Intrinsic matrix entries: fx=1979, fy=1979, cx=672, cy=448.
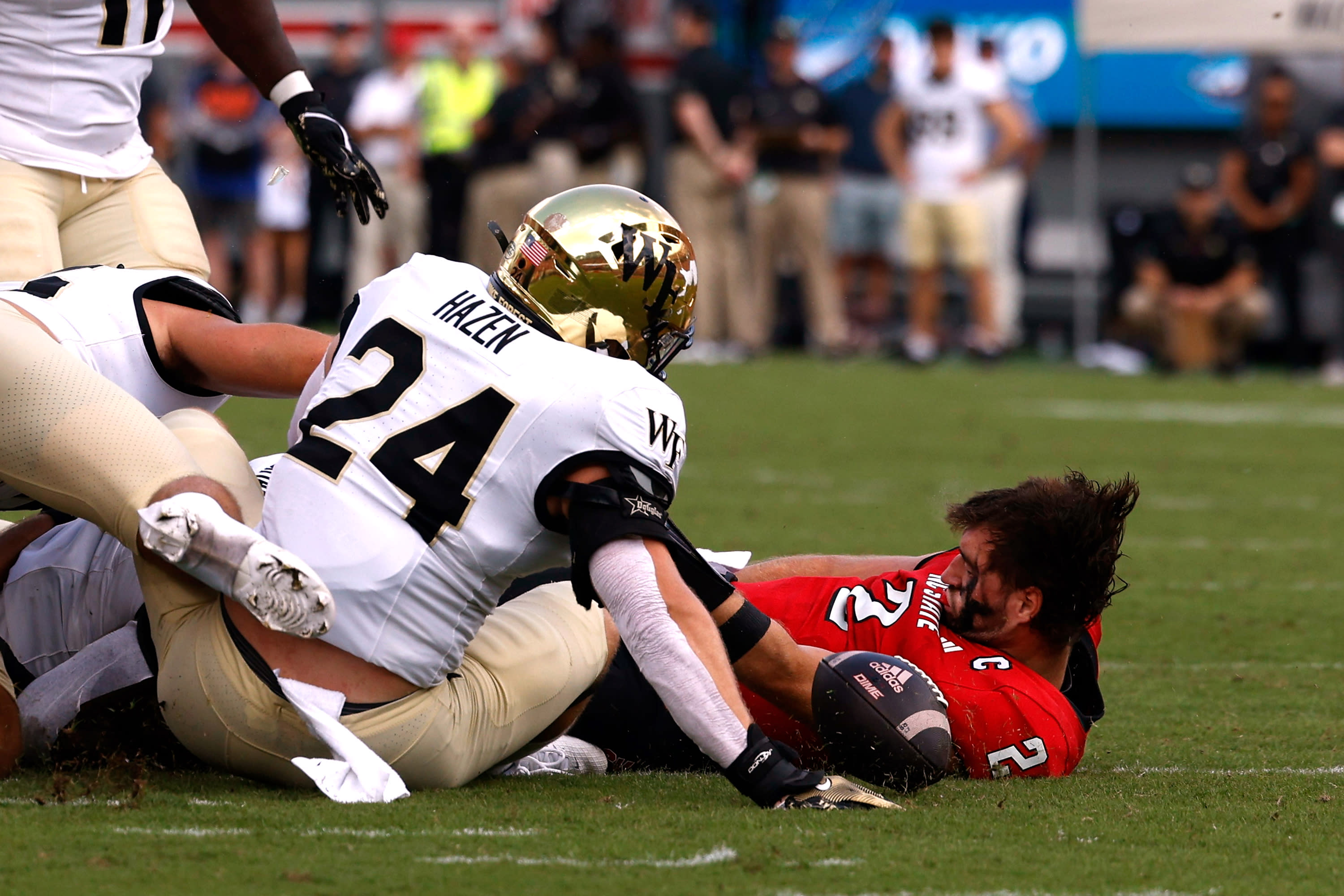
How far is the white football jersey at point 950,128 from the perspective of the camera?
1328 cm

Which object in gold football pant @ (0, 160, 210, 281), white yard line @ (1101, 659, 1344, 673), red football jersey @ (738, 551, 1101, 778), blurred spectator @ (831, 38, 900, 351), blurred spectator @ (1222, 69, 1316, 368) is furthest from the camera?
blurred spectator @ (831, 38, 900, 351)

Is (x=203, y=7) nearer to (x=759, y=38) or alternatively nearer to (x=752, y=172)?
(x=752, y=172)

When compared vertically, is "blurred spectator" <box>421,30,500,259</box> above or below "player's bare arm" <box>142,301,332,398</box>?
below

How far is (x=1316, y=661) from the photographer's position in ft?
16.6

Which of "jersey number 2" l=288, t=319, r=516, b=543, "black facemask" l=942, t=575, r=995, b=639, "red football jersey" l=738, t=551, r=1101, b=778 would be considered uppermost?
"jersey number 2" l=288, t=319, r=516, b=543

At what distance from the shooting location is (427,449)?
3.29m

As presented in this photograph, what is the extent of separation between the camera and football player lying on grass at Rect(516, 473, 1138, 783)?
11.9 feet

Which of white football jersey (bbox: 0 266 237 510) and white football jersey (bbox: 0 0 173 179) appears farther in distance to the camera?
white football jersey (bbox: 0 0 173 179)

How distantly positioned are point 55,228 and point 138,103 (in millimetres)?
491

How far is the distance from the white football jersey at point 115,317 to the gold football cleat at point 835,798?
145 centimetres

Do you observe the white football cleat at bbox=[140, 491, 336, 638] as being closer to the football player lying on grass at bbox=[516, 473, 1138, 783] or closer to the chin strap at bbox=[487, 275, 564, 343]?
the chin strap at bbox=[487, 275, 564, 343]

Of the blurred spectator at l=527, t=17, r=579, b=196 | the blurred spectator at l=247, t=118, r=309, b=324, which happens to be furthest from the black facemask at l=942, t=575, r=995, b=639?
the blurred spectator at l=247, t=118, r=309, b=324

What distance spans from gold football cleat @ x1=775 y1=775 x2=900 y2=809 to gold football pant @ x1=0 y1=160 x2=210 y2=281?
6.73 feet

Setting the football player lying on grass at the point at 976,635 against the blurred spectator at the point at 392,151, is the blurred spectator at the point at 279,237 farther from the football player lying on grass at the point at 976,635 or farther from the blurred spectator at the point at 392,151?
the football player lying on grass at the point at 976,635
